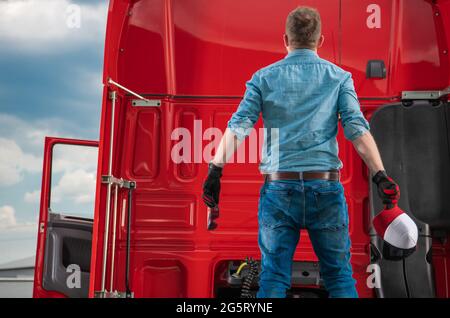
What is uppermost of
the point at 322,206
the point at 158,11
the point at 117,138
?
the point at 158,11

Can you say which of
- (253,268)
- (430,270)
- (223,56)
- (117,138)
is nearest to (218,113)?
(223,56)

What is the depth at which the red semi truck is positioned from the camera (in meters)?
3.84

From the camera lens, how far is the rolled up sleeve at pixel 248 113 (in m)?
2.76

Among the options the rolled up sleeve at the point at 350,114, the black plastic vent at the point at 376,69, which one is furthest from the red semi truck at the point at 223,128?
the rolled up sleeve at the point at 350,114

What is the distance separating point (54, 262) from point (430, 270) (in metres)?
3.10

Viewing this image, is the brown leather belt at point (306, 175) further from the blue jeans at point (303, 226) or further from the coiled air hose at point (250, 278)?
the coiled air hose at point (250, 278)

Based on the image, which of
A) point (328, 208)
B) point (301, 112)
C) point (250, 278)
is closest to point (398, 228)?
point (328, 208)

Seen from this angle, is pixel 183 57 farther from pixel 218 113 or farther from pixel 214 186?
pixel 214 186

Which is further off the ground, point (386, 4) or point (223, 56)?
point (386, 4)

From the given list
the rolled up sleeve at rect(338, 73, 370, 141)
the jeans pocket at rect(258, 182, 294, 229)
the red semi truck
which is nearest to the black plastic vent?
the red semi truck

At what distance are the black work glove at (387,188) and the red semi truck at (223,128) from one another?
1182mm

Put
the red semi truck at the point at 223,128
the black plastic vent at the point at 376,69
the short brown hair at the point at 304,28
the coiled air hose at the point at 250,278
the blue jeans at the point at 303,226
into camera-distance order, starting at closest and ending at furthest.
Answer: the blue jeans at the point at 303,226 → the short brown hair at the point at 304,28 → the coiled air hose at the point at 250,278 → the red semi truck at the point at 223,128 → the black plastic vent at the point at 376,69
